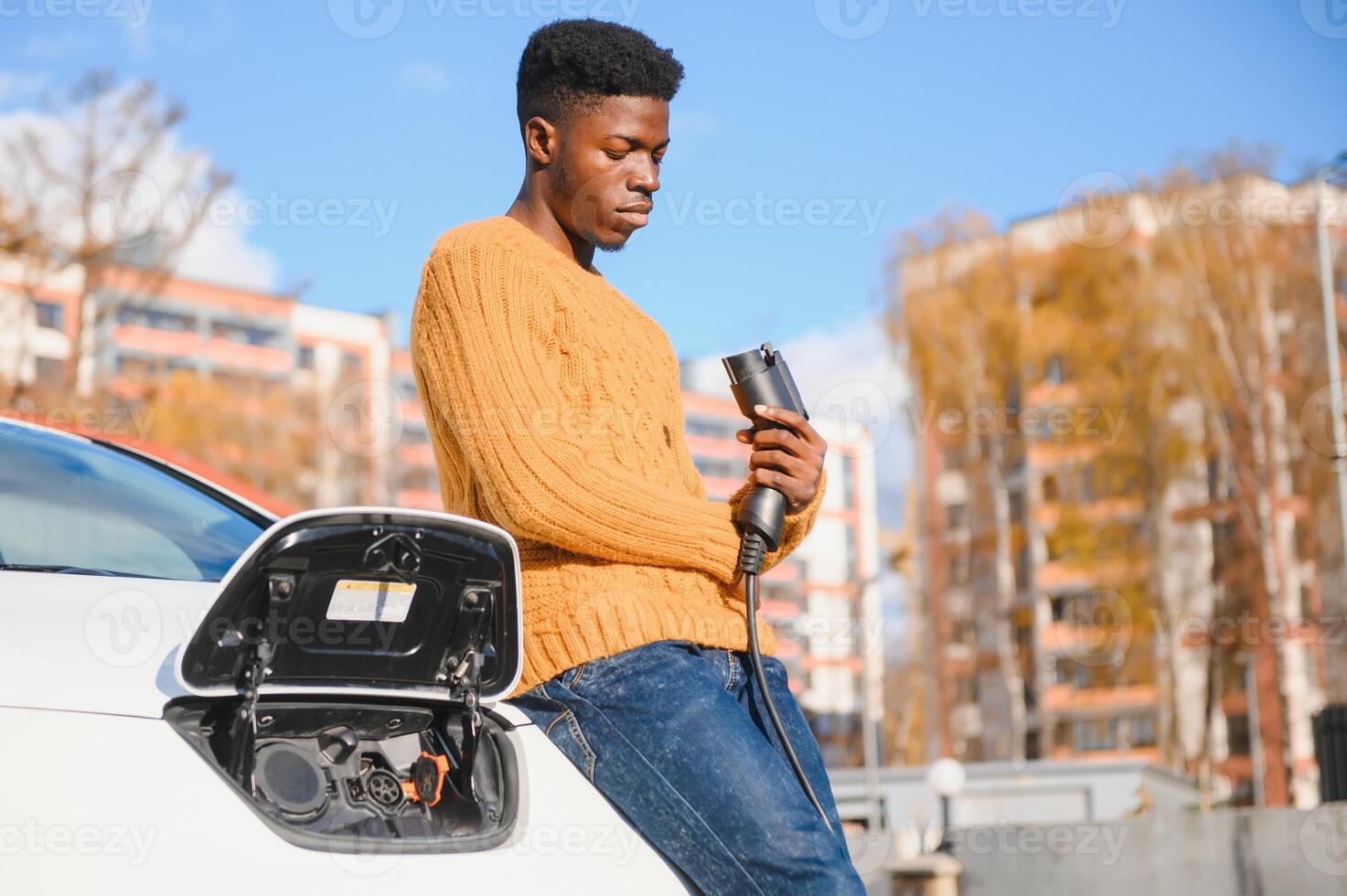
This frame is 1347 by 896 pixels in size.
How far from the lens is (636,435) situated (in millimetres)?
2055

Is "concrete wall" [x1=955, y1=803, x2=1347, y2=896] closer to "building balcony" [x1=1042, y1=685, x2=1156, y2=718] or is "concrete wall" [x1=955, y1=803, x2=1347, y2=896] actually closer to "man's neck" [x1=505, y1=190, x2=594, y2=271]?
"man's neck" [x1=505, y1=190, x2=594, y2=271]

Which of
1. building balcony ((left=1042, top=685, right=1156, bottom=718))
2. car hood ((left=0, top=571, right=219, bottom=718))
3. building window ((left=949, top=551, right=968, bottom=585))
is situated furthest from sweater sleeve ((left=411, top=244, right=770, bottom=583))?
building window ((left=949, top=551, right=968, bottom=585))

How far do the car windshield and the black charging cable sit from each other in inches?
36.0

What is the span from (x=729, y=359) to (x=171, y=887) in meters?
1.03

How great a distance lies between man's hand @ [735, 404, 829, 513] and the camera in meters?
2.02

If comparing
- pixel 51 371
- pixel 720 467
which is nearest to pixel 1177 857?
pixel 51 371

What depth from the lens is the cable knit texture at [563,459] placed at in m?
1.86

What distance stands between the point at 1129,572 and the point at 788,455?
104 ft

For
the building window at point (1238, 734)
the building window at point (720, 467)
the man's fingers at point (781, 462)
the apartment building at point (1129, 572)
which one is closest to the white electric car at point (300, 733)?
the man's fingers at point (781, 462)

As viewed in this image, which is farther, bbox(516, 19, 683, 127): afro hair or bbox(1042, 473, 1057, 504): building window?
bbox(1042, 473, 1057, 504): building window

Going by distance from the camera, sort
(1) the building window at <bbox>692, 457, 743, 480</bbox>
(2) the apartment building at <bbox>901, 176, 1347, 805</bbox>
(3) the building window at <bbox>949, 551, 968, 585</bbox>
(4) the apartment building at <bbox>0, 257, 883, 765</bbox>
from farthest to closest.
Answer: (1) the building window at <bbox>692, 457, 743, 480</bbox>
(3) the building window at <bbox>949, 551, 968, 585</bbox>
(2) the apartment building at <bbox>901, 176, 1347, 805</bbox>
(4) the apartment building at <bbox>0, 257, 883, 765</bbox>

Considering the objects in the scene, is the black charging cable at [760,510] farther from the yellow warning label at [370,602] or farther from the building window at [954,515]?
the building window at [954,515]

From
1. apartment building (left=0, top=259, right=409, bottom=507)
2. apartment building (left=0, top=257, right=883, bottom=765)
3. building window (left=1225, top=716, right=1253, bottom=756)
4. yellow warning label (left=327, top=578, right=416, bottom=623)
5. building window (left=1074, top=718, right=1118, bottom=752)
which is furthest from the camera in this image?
building window (left=1074, top=718, right=1118, bottom=752)

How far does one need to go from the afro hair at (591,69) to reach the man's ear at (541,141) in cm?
1
